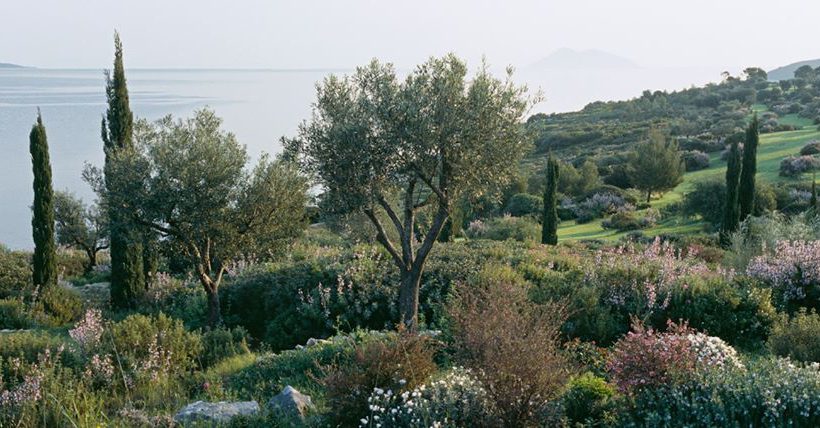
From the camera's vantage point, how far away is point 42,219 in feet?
63.7

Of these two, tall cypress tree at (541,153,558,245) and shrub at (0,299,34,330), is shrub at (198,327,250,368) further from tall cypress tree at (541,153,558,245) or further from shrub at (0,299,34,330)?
tall cypress tree at (541,153,558,245)

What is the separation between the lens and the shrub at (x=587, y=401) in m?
7.10

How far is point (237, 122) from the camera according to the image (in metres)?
96.1

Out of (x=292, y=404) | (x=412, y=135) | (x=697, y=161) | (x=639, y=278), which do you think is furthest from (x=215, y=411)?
(x=697, y=161)

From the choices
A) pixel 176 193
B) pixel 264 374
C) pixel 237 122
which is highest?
pixel 237 122

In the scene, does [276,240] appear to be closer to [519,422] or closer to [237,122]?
[519,422]

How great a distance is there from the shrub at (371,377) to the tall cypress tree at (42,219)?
1490cm

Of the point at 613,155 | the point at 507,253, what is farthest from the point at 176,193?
the point at 613,155

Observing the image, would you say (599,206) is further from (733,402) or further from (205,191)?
(733,402)

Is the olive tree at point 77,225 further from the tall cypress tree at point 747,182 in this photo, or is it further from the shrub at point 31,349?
the tall cypress tree at point 747,182

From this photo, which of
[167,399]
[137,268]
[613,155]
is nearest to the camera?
[167,399]

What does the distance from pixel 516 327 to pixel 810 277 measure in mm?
8575

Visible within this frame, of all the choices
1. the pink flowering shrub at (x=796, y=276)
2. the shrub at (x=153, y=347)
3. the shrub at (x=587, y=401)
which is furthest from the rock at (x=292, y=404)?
the pink flowering shrub at (x=796, y=276)

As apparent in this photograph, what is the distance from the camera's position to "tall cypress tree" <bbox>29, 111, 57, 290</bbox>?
19.0 metres
